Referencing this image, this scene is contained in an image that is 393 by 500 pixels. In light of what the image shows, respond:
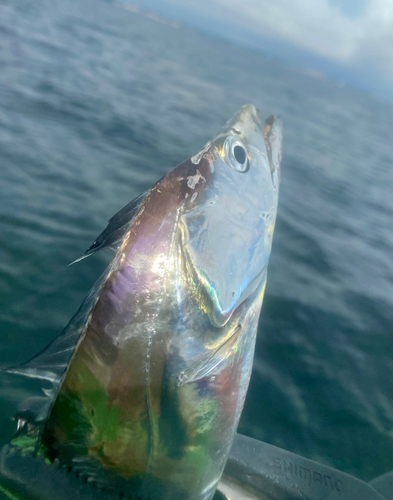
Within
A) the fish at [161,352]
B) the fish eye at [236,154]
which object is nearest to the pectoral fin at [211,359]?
the fish at [161,352]

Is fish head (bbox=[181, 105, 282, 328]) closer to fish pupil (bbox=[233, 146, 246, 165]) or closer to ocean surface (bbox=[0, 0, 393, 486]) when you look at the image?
fish pupil (bbox=[233, 146, 246, 165])

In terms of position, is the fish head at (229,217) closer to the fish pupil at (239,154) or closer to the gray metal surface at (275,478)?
the fish pupil at (239,154)

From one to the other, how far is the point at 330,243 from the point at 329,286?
1.44 meters

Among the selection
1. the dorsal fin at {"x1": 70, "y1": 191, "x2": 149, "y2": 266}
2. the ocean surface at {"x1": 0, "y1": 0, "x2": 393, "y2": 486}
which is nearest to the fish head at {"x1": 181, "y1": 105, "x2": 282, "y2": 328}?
the dorsal fin at {"x1": 70, "y1": 191, "x2": 149, "y2": 266}

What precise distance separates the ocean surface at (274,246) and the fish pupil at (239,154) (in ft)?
2.97

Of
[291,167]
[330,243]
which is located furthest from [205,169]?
[291,167]

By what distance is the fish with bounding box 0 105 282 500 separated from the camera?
3.94 feet

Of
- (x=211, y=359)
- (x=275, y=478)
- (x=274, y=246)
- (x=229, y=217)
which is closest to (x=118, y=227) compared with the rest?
(x=229, y=217)

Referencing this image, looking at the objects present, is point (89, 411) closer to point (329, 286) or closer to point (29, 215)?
point (29, 215)

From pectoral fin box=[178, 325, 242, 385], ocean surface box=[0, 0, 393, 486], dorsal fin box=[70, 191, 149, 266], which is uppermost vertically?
dorsal fin box=[70, 191, 149, 266]

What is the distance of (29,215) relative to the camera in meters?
4.11

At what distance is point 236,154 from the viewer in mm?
1605

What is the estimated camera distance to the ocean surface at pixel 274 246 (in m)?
2.88

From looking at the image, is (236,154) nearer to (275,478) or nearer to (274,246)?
(275,478)
